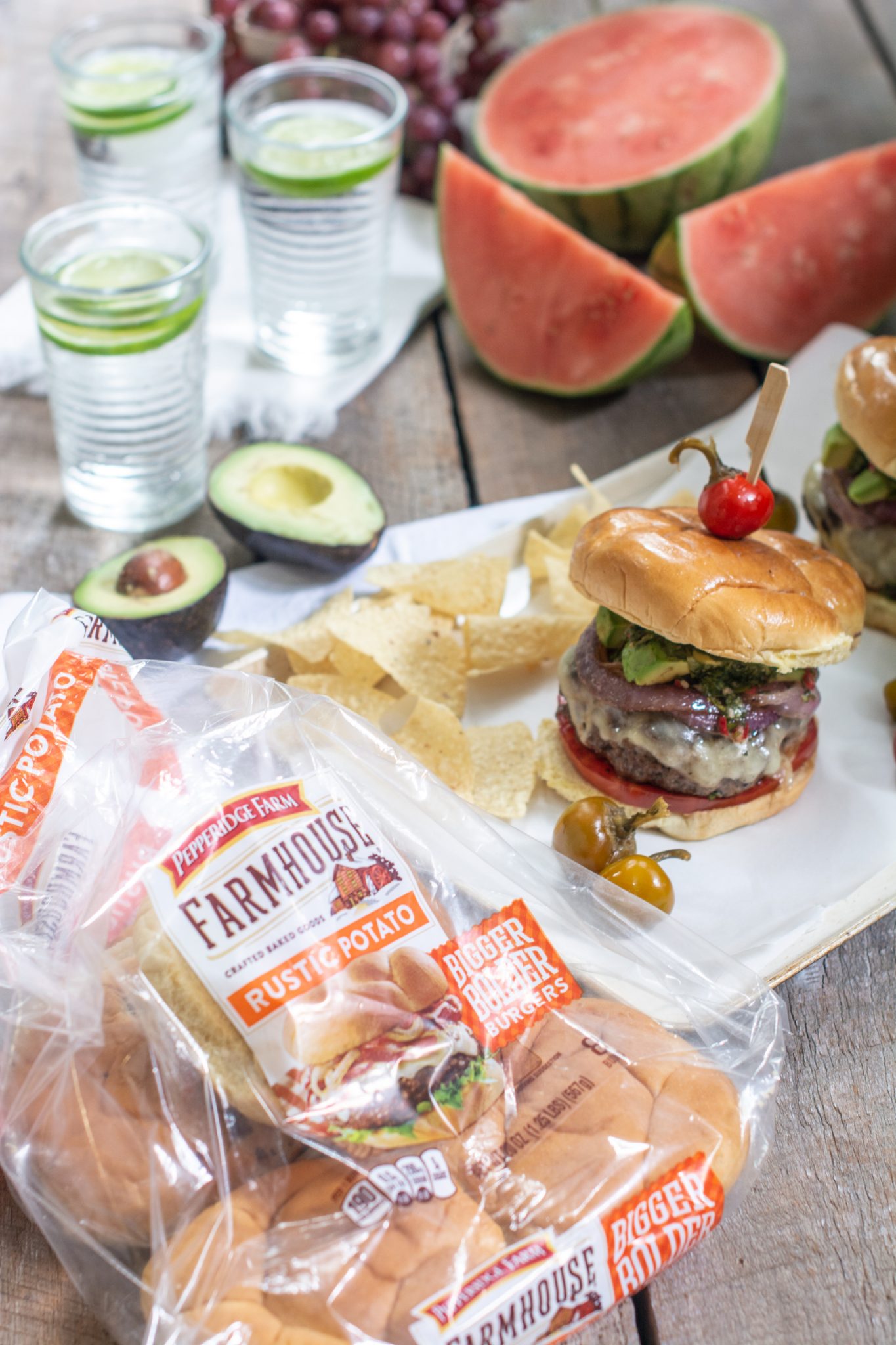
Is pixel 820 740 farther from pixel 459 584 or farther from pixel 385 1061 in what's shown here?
pixel 385 1061

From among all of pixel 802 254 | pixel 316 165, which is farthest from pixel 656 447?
pixel 316 165

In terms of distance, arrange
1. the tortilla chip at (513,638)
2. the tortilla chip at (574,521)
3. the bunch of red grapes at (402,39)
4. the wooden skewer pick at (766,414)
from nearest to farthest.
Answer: the wooden skewer pick at (766,414) → the tortilla chip at (513,638) → the tortilla chip at (574,521) → the bunch of red grapes at (402,39)

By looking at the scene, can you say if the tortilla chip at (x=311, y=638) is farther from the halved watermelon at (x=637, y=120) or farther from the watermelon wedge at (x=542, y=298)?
the halved watermelon at (x=637, y=120)

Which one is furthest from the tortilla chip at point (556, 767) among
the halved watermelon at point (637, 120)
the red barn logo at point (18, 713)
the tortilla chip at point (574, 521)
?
the halved watermelon at point (637, 120)

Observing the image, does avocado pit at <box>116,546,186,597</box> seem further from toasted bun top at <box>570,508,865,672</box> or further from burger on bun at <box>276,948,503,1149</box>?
burger on bun at <box>276,948,503,1149</box>

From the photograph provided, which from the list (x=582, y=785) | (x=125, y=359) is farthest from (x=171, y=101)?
(x=582, y=785)

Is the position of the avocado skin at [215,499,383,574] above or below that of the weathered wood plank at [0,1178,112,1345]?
above

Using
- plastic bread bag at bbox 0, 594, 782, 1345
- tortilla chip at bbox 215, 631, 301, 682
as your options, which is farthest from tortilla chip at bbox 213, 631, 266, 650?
plastic bread bag at bbox 0, 594, 782, 1345

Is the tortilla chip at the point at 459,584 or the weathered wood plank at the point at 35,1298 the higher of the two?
the tortilla chip at the point at 459,584

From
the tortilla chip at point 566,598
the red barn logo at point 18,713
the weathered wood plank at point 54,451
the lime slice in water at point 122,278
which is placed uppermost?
the lime slice in water at point 122,278
